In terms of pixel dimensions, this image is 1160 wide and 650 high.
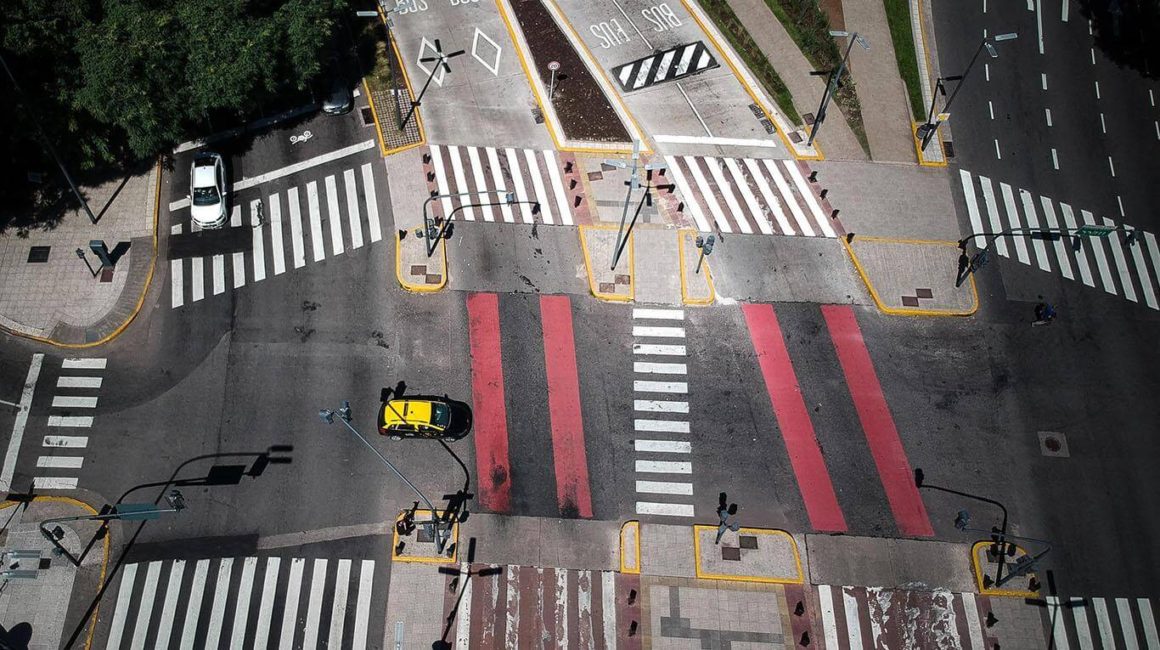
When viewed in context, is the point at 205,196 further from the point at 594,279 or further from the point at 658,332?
the point at 658,332

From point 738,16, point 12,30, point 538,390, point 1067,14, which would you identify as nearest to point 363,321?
point 538,390

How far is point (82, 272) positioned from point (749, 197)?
42438 millimetres

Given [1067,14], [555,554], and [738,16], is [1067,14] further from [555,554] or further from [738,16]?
[555,554]

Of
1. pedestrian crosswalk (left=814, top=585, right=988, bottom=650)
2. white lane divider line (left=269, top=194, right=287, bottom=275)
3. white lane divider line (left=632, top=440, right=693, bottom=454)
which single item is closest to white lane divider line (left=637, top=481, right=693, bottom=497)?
white lane divider line (left=632, top=440, right=693, bottom=454)

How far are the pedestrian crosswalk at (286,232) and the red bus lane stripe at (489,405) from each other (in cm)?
890

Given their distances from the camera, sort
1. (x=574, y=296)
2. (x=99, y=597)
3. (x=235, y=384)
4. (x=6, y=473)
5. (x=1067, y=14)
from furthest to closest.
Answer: (x=1067, y=14) → (x=574, y=296) → (x=235, y=384) → (x=6, y=473) → (x=99, y=597)

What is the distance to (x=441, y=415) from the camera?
1667 inches

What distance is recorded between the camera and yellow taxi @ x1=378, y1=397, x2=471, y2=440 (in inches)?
1657

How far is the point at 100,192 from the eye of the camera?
50.3 meters

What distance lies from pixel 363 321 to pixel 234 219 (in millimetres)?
11671

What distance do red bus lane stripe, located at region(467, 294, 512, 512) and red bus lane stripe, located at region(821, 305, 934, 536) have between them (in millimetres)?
20370

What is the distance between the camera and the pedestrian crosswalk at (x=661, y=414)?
42.7 m

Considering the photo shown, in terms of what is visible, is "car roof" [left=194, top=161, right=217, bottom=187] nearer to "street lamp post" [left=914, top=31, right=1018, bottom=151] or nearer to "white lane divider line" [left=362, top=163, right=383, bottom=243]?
"white lane divider line" [left=362, top=163, right=383, bottom=243]

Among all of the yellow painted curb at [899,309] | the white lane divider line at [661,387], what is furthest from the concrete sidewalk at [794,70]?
the white lane divider line at [661,387]
